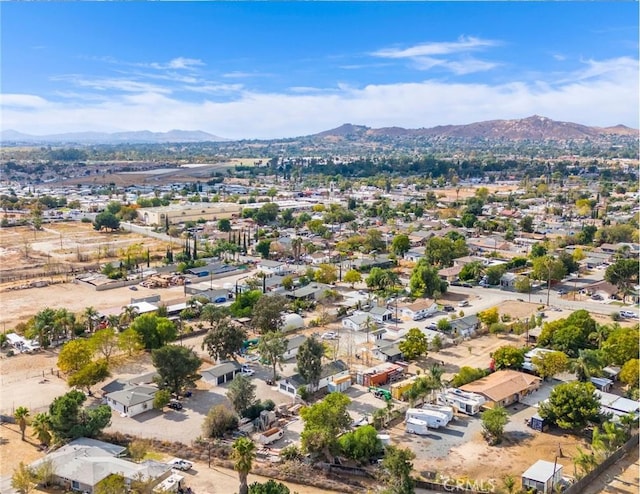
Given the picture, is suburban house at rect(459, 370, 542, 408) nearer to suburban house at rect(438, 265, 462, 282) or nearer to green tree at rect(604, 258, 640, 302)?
green tree at rect(604, 258, 640, 302)

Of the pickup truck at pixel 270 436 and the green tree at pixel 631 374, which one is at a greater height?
the green tree at pixel 631 374

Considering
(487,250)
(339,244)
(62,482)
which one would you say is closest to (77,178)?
(339,244)

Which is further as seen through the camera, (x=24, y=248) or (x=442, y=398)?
(x=24, y=248)

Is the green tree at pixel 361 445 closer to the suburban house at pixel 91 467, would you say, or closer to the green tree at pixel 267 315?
the suburban house at pixel 91 467

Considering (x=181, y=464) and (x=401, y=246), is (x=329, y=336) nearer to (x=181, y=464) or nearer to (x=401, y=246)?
(x=181, y=464)

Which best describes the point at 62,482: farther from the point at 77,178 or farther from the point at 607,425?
the point at 77,178

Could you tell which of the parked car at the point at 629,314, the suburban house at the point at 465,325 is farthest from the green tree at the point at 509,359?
the parked car at the point at 629,314
